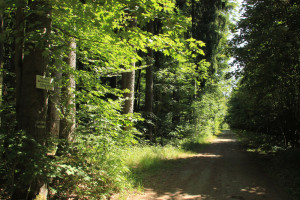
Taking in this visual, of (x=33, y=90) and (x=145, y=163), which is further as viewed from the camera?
(x=145, y=163)

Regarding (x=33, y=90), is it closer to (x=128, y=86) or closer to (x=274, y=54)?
(x=128, y=86)

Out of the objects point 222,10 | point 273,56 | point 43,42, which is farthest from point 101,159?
point 222,10

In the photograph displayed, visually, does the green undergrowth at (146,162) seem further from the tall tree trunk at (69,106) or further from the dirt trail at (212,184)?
Answer: the tall tree trunk at (69,106)

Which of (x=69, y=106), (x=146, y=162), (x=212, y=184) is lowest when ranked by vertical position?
(x=212, y=184)

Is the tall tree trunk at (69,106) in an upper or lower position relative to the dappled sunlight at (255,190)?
upper

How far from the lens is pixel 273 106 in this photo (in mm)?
11992

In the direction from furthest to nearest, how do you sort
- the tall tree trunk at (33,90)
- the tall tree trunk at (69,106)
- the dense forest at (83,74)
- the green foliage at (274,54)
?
the green foliage at (274,54) < the tall tree trunk at (69,106) < the tall tree trunk at (33,90) < the dense forest at (83,74)

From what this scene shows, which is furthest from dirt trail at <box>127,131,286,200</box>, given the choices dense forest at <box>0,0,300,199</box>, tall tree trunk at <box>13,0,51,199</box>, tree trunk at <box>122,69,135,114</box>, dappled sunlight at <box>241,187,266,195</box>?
tree trunk at <box>122,69,135,114</box>

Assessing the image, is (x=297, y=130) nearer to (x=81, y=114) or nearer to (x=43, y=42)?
(x=81, y=114)

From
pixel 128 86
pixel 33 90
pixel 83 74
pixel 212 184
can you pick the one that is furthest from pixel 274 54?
pixel 33 90

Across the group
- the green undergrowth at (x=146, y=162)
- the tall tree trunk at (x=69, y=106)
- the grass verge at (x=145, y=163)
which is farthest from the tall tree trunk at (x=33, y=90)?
the green undergrowth at (x=146, y=162)

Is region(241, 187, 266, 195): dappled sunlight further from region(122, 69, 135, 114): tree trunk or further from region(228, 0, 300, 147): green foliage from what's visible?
region(122, 69, 135, 114): tree trunk

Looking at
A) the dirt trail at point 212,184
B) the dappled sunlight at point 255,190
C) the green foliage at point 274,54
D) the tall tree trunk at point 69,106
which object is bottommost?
the dirt trail at point 212,184

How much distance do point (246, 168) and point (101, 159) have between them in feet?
22.3
